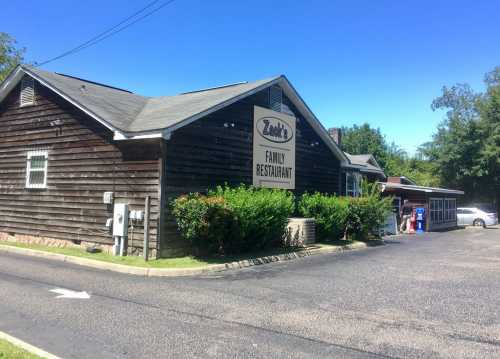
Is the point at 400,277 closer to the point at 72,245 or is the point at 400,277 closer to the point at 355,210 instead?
the point at 355,210

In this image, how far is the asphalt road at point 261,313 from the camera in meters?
5.36

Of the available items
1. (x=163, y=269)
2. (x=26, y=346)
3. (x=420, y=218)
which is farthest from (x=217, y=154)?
(x=420, y=218)

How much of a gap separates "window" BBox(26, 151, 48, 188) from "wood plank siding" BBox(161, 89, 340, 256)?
5.77 metres

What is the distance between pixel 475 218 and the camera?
116 feet

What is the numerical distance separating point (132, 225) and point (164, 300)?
5687 millimetres

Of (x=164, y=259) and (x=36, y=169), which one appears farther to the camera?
(x=36, y=169)

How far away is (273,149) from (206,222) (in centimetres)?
657

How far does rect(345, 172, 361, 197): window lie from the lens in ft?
79.6

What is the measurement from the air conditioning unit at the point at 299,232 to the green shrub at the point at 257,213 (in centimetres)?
72

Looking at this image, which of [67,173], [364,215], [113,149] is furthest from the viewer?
[364,215]

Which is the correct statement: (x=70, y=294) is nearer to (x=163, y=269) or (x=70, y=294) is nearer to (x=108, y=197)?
(x=163, y=269)

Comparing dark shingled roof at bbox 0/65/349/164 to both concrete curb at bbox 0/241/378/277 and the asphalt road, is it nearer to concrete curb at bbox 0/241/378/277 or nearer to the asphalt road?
A: concrete curb at bbox 0/241/378/277

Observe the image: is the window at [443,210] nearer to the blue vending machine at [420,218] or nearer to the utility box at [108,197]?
the blue vending machine at [420,218]

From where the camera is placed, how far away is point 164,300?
7758mm
